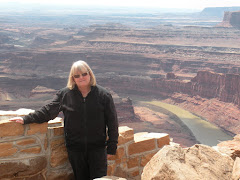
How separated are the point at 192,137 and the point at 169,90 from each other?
15890mm

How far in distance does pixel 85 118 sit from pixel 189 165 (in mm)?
1237

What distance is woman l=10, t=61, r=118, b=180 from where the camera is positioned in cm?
339

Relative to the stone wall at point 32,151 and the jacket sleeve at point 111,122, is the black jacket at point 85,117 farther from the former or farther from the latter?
the stone wall at point 32,151

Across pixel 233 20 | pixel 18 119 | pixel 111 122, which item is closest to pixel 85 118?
pixel 111 122

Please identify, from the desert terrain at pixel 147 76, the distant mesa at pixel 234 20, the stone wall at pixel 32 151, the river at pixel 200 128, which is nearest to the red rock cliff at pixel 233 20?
the distant mesa at pixel 234 20

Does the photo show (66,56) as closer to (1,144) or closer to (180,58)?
(180,58)

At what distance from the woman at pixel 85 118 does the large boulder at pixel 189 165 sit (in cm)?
75

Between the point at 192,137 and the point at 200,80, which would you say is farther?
the point at 200,80

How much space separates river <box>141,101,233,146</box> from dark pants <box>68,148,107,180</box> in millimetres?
26583

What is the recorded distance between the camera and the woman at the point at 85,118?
3395 mm

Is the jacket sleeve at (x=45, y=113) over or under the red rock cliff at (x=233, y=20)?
under

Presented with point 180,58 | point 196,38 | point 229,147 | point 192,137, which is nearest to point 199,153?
point 229,147

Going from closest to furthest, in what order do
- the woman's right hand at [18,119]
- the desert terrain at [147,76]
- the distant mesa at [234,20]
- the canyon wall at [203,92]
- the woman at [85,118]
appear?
1. the woman's right hand at [18,119]
2. the woman at [85,118]
3. the desert terrain at [147,76]
4. the canyon wall at [203,92]
5. the distant mesa at [234,20]

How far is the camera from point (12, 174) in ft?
11.1
